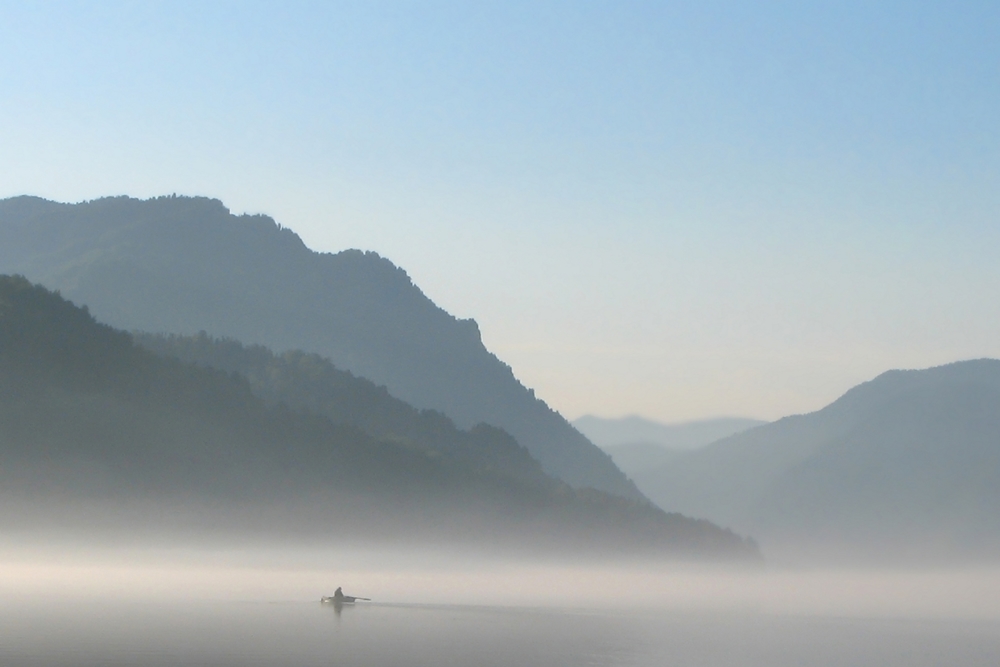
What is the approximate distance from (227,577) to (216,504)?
62.9 metres

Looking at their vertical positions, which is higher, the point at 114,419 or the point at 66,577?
the point at 114,419

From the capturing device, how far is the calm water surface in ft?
188

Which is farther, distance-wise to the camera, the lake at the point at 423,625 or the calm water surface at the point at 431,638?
the lake at the point at 423,625

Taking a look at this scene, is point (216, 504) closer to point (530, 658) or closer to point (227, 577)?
point (227, 577)

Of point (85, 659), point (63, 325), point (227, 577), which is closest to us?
point (85, 659)

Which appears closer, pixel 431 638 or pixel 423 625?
pixel 431 638

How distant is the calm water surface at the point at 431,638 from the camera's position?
2251 inches

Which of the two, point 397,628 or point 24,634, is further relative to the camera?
point 397,628

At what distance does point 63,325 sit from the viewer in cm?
18700

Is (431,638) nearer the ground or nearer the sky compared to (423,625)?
nearer the ground

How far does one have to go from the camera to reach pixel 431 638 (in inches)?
2744

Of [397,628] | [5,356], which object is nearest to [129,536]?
[5,356]

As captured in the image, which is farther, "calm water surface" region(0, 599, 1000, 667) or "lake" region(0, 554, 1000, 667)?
"lake" region(0, 554, 1000, 667)

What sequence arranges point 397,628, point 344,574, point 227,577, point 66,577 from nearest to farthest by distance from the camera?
point 397,628
point 66,577
point 227,577
point 344,574
